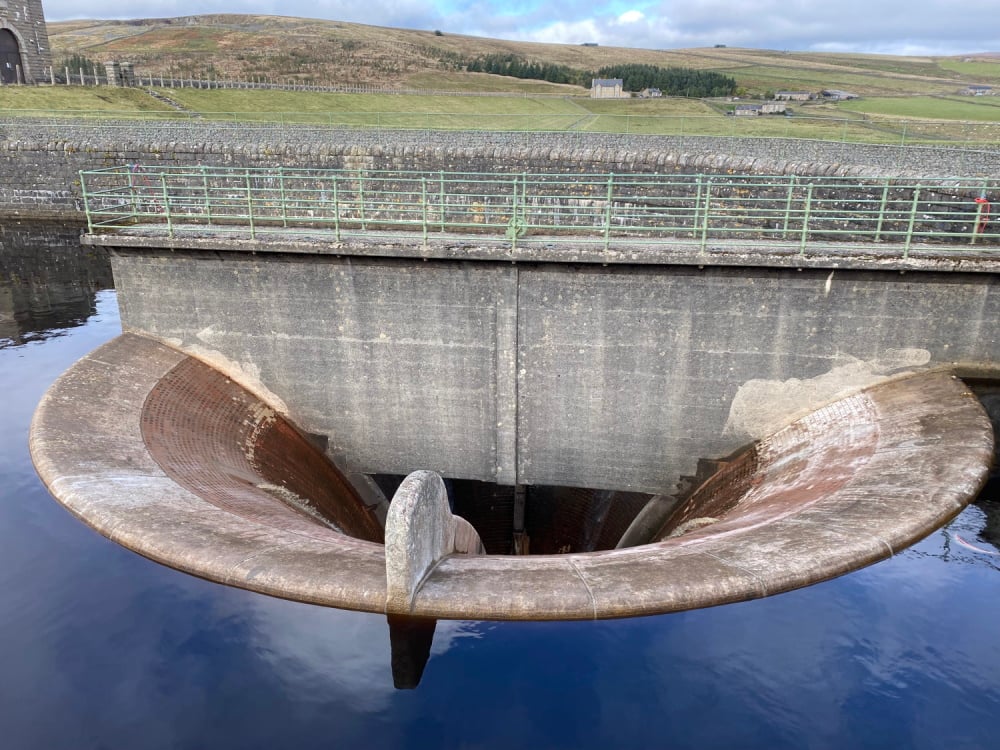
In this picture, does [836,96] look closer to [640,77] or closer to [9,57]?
[640,77]

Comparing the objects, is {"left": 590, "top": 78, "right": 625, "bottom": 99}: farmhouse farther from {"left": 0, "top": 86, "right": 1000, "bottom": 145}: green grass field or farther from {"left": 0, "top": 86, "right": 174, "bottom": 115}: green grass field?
{"left": 0, "top": 86, "right": 174, "bottom": 115}: green grass field

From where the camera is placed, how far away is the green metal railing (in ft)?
37.4

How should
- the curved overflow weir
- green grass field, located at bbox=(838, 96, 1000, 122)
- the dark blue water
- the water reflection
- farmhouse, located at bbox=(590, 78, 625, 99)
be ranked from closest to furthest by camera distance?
the dark blue water, the curved overflow weir, the water reflection, green grass field, located at bbox=(838, 96, 1000, 122), farmhouse, located at bbox=(590, 78, 625, 99)

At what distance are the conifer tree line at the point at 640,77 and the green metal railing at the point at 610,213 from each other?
37.0 meters

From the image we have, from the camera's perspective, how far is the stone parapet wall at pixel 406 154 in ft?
60.6

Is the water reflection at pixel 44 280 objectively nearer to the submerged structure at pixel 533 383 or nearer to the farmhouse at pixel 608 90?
the submerged structure at pixel 533 383

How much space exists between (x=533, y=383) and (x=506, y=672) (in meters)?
6.16

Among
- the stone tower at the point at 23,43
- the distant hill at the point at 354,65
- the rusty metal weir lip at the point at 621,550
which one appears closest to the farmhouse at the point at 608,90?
the distant hill at the point at 354,65

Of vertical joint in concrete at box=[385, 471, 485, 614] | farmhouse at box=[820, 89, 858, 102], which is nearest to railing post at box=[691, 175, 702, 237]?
vertical joint in concrete at box=[385, 471, 485, 614]

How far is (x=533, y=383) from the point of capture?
12.5m

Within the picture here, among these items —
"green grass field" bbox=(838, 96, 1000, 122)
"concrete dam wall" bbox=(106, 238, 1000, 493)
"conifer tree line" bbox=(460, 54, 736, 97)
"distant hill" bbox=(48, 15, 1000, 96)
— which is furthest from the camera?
"distant hill" bbox=(48, 15, 1000, 96)

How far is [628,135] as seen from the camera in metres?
25.3

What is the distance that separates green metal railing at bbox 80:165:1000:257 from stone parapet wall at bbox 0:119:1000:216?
0.96m

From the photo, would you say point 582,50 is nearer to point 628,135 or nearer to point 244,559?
point 628,135
